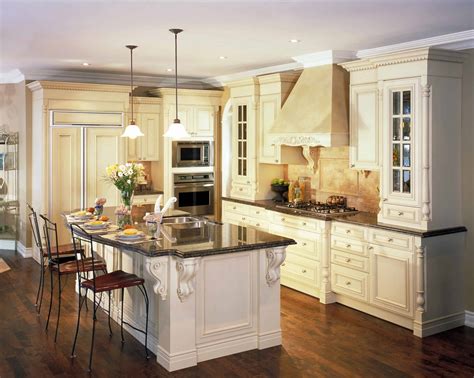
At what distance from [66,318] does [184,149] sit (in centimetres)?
349

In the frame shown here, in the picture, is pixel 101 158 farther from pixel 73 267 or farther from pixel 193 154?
pixel 73 267

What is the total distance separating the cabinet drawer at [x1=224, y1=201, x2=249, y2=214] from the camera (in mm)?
6994

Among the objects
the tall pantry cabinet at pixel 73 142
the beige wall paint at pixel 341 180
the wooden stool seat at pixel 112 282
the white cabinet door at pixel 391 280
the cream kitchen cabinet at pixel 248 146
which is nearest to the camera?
the wooden stool seat at pixel 112 282

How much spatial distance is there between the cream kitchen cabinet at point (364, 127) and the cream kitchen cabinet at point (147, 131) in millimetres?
3306

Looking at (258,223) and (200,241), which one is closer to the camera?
(200,241)

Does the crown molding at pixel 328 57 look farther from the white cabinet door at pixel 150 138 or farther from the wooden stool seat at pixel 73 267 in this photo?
the wooden stool seat at pixel 73 267

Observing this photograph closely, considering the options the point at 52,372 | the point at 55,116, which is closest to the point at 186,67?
the point at 55,116

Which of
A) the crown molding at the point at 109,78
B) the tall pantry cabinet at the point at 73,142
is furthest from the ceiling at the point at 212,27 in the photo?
the crown molding at the point at 109,78

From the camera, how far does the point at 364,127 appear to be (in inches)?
219

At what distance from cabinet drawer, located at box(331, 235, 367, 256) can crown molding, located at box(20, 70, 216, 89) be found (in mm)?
3871

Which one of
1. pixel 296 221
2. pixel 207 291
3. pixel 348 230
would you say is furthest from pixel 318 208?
pixel 207 291

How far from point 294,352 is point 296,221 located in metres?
1.92

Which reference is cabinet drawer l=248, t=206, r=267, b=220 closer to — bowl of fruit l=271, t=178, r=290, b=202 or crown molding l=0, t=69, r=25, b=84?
bowl of fruit l=271, t=178, r=290, b=202

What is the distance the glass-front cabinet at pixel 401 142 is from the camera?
4.85 metres
